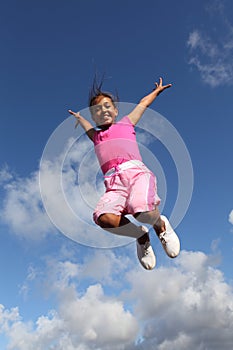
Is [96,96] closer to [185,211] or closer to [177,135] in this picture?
[177,135]

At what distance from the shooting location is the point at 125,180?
762 cm

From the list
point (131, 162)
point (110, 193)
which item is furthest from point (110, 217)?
point (131, 162)

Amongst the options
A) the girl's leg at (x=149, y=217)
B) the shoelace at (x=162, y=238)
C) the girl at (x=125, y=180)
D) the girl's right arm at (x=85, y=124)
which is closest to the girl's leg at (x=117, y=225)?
the girl at (x=125, y=180)

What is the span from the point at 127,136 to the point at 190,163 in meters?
1.45

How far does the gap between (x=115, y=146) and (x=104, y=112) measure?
2.74ft

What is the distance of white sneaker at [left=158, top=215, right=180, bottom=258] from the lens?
7699mm

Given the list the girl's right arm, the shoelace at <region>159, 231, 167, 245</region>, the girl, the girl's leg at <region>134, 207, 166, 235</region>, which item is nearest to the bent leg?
the girl

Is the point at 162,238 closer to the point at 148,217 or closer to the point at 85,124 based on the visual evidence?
the point at 148,217

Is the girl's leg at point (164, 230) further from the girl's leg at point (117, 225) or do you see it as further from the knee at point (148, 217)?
the girl's leg at point (117, 225)

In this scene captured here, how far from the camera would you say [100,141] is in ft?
26.8

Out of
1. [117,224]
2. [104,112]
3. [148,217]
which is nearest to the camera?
[148,217]

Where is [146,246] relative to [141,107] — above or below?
below

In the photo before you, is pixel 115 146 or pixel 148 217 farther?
pixel 115 146

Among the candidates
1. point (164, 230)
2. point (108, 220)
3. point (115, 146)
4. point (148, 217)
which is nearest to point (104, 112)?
point (115, 146)
